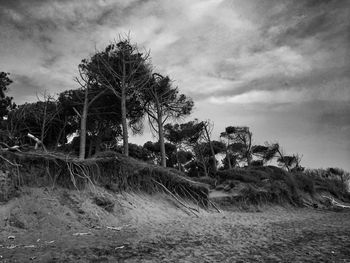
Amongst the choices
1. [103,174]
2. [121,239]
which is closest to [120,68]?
[103,174]

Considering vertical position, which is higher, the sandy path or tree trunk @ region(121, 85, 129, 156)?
tree trunk @ region(121, 85, 129, 156)

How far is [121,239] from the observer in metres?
5.64

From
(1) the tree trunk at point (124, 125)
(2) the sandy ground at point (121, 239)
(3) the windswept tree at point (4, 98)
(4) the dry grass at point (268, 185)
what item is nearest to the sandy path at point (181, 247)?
(2) the sandy ground at point (121, 239)

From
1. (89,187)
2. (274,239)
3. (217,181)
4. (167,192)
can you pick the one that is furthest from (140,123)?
(274,239)

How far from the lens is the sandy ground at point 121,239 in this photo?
4598 mm

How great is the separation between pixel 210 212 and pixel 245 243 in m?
6.20

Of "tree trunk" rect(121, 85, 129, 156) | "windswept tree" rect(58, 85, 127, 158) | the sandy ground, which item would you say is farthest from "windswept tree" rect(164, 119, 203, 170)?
the sandy ground

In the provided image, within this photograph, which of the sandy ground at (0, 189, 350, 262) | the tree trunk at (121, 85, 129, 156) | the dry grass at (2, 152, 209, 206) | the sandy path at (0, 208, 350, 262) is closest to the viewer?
the sandy path at (0, 208, 350, 262)

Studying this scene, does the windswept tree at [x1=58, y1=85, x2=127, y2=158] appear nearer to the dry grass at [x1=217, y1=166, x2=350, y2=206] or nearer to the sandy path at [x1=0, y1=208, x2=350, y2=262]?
the dry grass at [x1=217, y1=166, x2=350, y2=206]

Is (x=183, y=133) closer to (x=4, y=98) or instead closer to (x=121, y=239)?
(x=4, y=98)

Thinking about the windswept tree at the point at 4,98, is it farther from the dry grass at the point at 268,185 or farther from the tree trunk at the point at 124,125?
the dry grass at the point at 268,185

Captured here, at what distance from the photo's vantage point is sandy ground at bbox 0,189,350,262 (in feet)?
15.1

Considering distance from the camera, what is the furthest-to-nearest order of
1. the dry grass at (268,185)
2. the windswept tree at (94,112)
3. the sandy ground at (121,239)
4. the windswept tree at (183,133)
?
the windswept tree at (183,133) < the windswept tree at (94,112) < the dry grass at (268,185) < the sandy ground at (121,239)

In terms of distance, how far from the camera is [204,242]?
19.4 ft
